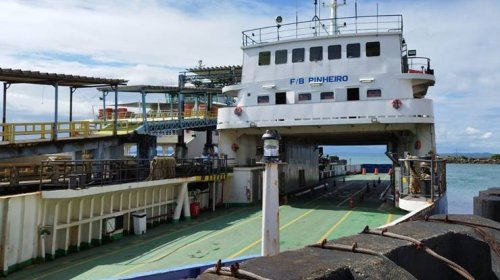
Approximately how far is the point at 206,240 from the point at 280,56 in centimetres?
1185

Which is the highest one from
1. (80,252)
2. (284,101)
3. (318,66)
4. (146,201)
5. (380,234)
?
(318,66)

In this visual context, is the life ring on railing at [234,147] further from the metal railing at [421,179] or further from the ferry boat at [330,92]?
the metal railing at [421,179]

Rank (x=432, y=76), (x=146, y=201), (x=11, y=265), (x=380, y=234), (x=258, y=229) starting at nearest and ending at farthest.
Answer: (x=380, y=234)
(x=11, y=265)
(x=258, y=229)
(x=146, y=201)
(x=432, y=76)

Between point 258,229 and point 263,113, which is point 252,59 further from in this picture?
point 258,229

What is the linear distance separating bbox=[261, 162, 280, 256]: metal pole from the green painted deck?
4446 mm

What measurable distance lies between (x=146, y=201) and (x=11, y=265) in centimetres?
617

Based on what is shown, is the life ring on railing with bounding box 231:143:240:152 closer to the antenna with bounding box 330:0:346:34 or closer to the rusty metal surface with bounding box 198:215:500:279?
the antenna with bounding box 330:0:346:34

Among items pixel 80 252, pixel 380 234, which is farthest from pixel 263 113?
pixel 380 234

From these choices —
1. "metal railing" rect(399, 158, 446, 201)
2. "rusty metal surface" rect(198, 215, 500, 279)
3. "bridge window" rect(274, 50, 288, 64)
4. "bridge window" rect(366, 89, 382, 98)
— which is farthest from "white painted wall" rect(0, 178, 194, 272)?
"bridge window" rect(366, 89, 382, 98)

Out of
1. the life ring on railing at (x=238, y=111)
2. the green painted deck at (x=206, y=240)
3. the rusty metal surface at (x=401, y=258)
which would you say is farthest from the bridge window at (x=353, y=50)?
the rusty metal surface at (x=401, y=258)

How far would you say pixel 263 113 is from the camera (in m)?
20.5

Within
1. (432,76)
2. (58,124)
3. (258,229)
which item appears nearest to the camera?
(258,229)

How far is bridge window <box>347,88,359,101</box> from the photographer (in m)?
20.3

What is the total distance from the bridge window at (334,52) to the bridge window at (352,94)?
1.76m
